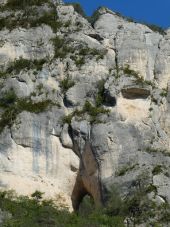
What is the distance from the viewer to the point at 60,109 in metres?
29.1

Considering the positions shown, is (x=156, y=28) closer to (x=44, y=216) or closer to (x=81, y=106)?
(x=81, y=106)

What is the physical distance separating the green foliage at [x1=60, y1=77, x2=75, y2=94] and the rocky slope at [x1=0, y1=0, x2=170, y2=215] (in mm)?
45

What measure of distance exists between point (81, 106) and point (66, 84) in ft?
4.36

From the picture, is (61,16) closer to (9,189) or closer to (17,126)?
(17,126)

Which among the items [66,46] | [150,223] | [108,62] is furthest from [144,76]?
[150,223]

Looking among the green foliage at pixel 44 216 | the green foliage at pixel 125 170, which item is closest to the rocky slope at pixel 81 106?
the green foliage at pixel 125 170

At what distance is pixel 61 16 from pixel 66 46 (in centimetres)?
227

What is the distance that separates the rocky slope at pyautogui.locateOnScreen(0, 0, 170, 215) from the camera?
27172mm

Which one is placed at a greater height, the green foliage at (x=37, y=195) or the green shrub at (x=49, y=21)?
the green shrub at (x=49, y=21)

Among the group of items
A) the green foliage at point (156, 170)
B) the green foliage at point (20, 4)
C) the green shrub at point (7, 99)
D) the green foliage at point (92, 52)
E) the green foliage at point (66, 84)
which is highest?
the green foliage at point (20, 4)

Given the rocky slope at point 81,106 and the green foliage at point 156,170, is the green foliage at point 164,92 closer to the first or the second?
the rocky slope at point 81,106

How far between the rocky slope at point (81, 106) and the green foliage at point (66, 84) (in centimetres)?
5

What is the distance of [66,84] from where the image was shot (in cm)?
2980

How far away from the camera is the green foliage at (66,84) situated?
97.3 ft
